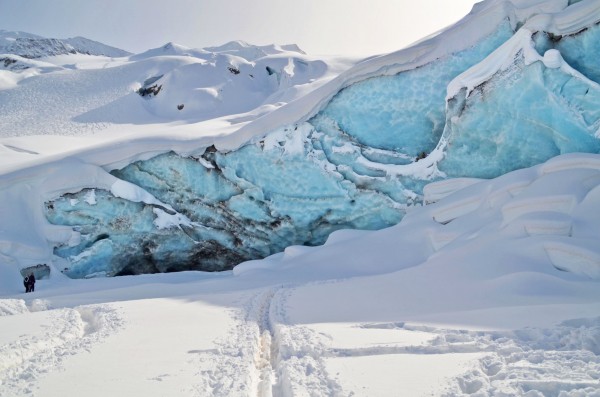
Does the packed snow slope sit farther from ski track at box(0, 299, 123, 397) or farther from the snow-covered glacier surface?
the snow-covered glacier surface

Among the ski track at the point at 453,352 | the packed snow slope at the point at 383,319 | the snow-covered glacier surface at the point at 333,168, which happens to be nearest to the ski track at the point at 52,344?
the packed snow slope at the point at 383,319

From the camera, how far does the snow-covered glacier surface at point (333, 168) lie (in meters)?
7.77

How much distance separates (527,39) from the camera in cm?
731

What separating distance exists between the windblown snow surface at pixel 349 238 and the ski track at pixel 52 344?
3 centimetres

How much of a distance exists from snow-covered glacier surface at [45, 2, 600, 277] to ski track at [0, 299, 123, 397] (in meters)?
4.21

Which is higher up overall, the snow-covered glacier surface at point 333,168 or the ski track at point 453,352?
the snow-covered glacier surface at point 333,168

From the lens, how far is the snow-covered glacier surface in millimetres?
7770

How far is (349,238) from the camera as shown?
8.65m

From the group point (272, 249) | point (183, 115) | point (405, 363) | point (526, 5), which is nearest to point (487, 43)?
point (526, 5)

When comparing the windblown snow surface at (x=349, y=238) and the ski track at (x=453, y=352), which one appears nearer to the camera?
the ski track at (x=453, y=352)

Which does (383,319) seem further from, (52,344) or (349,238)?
(349,238)

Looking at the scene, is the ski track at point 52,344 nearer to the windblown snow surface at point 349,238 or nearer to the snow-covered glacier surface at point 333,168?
the windblown snow surface at point 349,238

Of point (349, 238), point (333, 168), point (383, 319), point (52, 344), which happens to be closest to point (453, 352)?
point (383, 319)

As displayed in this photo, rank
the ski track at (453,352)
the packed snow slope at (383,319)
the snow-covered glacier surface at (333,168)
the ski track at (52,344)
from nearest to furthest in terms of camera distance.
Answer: the ski track at (453,352) < the packed snow slope at (383,319) < the ski track at (52,344) < the snow-covered glacier surface at (333,168)
